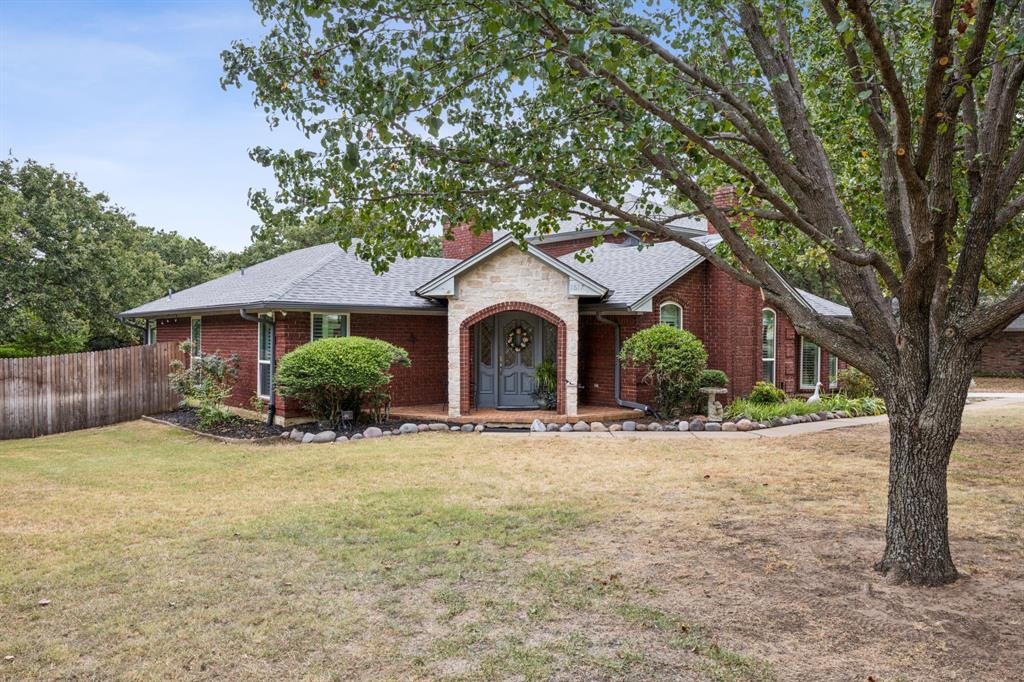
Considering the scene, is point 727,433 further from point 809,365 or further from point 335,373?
point 335,373

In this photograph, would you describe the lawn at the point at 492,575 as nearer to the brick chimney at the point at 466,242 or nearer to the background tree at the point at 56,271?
the brick chimney at the point at 466,242

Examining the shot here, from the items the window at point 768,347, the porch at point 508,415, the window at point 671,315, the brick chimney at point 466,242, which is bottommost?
the porch at point 508,415

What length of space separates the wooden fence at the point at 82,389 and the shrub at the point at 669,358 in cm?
1207

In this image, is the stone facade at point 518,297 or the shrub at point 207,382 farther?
the stone facade at point 518,297

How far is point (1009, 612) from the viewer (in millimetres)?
4828

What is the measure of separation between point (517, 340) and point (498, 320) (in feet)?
2.22

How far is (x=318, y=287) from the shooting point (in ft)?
52.5

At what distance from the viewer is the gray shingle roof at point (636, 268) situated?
1648 cm

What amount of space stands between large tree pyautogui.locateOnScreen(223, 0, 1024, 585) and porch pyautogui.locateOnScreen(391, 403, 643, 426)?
8.04 meters

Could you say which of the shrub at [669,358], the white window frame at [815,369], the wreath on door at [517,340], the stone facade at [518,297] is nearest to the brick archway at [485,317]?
the stone facade at [518,297]

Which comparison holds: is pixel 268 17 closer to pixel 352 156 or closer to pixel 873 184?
pixel 352 156

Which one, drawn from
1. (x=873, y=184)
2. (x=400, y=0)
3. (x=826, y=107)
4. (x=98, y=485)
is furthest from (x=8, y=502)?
(x=873, y=184)

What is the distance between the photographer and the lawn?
4.16 metres

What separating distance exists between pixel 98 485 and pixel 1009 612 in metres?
10.3
